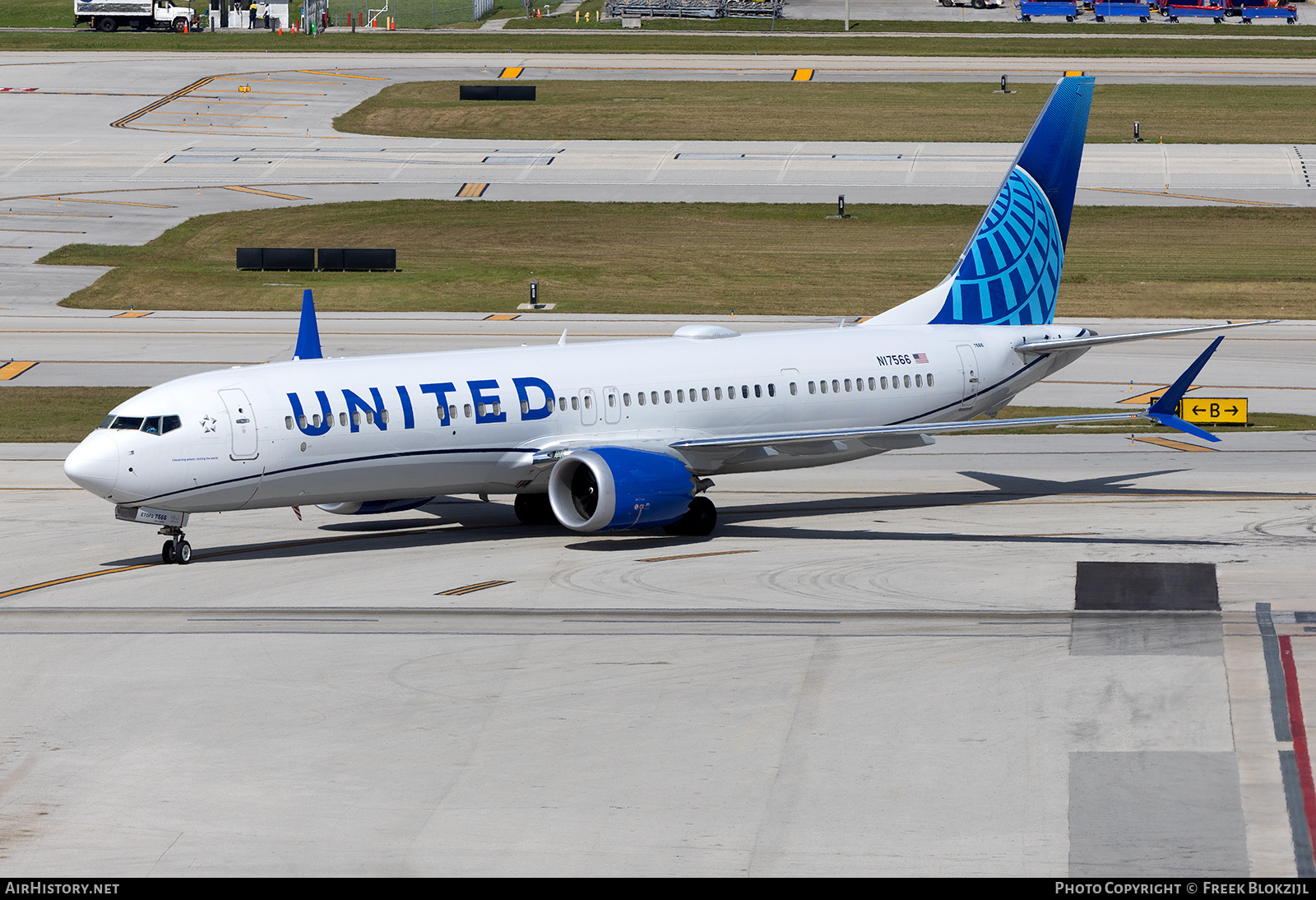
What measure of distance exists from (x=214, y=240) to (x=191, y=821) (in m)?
62.8

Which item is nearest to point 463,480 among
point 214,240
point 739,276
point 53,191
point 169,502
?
point 169,502

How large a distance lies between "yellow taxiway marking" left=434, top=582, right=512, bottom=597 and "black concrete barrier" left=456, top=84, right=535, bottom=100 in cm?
7747

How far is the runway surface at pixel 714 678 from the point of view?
19797mm

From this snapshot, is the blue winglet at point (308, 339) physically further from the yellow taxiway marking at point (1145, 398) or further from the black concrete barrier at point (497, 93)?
the black concrete barrier at point (497, 93)

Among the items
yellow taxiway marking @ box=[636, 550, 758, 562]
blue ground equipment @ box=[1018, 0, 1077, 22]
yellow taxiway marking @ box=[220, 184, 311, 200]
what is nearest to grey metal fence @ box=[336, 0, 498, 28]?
blue ground equipment @ box=[1018, 0, 1077, 22]

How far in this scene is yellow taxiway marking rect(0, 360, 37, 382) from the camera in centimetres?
5609

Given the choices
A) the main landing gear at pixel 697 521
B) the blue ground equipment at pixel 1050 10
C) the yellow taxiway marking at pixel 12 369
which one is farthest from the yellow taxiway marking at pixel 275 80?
the main landing gear at pixel 697 521

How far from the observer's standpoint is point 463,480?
1419 inches

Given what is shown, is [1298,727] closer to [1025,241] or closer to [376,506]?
[376,506]

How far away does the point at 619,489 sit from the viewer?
Result: 1356 inches

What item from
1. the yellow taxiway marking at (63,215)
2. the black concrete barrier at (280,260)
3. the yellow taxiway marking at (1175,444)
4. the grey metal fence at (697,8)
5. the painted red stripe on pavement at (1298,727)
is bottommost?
the yellow taxiway marking at (1175,444)

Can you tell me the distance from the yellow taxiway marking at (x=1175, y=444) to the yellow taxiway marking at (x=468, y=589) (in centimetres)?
2283

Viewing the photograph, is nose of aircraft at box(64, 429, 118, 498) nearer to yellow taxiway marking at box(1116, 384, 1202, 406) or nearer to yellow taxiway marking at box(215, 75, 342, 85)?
yellow taxiway marking at box(1116, 384, 1202, 406)

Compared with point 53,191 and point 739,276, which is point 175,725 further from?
point 53,191
